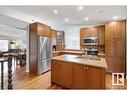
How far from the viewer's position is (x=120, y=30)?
16.6ft

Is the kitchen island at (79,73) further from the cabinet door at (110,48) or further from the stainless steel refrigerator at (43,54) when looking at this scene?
the cabinet door at (110,48)

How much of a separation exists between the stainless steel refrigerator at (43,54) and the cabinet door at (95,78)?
2525mm

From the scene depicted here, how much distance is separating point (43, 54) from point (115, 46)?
303cm

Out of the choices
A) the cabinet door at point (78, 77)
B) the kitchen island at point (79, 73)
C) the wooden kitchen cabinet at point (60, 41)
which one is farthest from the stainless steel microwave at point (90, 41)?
the cabinet door at point (78, 77)

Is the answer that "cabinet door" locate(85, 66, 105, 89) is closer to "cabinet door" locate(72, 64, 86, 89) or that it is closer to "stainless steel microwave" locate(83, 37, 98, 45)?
"cabinet door" locate(72, 64, 86, 89)

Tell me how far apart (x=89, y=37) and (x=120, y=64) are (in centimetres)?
195

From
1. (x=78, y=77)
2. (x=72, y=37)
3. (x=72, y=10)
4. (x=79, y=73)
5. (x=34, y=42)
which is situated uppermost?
(x=72, y=10)

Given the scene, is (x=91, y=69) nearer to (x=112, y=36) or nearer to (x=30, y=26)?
(x=112, y=36)

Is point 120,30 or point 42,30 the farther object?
point 42,30

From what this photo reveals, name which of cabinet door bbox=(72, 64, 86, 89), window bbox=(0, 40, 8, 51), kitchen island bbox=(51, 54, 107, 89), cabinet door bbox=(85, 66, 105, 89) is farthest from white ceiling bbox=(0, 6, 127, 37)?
window bbox=(0, 40, 8, 51)

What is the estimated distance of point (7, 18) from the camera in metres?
4.35

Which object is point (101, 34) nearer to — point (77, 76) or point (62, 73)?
point (62, 73)

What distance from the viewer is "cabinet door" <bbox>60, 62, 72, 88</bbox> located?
11.3ft

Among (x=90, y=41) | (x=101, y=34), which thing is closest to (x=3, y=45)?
(x=90, y=41)
